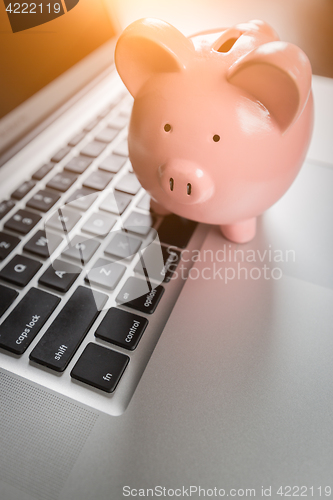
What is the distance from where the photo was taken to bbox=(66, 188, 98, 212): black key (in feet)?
1.70

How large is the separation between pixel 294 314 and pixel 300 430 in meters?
0.13

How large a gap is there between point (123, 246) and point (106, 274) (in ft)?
0.17

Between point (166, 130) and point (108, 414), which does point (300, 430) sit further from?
point (166, 130)

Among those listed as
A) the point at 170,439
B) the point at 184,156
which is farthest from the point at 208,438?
the point at 184,156

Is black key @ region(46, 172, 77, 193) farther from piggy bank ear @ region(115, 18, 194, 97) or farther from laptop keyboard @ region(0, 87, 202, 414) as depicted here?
piggy bank ear @ region(115, 18, 194, 97)

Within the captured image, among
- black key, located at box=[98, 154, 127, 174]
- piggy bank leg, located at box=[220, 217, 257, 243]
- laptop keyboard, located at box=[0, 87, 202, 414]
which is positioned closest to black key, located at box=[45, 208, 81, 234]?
laptop keyboard, located at box=[0, 87, 202, 414]

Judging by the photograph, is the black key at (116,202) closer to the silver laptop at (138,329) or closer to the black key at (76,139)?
the silver laptop at (138,329)

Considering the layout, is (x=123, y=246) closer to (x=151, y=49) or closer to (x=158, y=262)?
(x=158, y=262)

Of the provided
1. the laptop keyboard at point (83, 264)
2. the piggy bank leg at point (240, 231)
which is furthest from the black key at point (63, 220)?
the piggy bank leg at point (240, 231)

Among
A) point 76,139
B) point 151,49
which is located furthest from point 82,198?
point 151,49

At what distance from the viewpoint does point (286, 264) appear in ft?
1.55

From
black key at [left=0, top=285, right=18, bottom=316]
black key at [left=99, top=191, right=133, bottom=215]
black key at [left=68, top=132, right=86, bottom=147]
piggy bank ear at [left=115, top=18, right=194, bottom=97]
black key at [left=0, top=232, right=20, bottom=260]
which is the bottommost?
black key at [left=0, top=285, right=18, bottom=316]

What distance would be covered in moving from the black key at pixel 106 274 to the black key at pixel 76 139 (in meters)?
0.26

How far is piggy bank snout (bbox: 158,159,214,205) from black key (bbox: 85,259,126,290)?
0.43 ft
